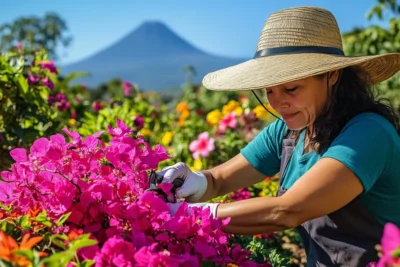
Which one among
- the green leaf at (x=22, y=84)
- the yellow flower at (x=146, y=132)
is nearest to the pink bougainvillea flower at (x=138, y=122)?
the yellow flower at (x=146, y=132)

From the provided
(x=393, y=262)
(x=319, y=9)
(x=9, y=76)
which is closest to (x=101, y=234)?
(x=393, y=262)

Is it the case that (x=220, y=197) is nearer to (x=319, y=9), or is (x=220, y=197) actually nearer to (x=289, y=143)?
(x=289, y=143)

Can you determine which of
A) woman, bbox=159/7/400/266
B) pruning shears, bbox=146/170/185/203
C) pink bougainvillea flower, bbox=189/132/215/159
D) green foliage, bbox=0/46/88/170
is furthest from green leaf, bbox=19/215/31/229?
pink bougainvillea flower, bbox=189/132/215/159

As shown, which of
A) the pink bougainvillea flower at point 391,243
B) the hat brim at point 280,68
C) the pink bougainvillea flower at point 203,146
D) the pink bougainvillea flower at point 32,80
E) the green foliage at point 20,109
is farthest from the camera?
the pink bougainvillea flower at point 203,146

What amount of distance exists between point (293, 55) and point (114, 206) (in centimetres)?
77

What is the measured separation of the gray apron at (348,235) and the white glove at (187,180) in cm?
37

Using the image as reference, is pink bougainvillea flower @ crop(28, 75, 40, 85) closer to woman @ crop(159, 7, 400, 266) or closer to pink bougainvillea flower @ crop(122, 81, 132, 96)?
woman @ crop(159, 7, 400, 266)

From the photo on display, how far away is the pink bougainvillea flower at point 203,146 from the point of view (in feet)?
12.2

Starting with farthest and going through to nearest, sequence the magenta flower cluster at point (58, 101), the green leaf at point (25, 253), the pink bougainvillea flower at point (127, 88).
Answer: the pink bougainvillea flower at point (127, 88)
the magenta flower cluster at point (58, 101)
the green leaf at point (25, 253)

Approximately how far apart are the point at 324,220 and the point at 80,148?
75cm

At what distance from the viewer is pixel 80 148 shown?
4.80 ft

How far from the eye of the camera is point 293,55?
1.73m

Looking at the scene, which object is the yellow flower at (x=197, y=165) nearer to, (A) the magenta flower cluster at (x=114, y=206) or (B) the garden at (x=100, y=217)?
(B) the garden at (x=100, y=217)

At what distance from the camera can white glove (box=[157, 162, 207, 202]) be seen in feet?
5.81
